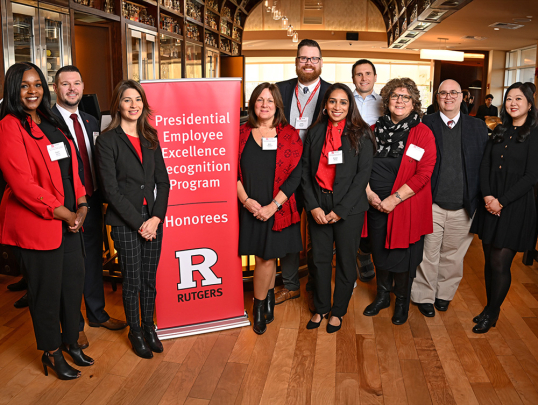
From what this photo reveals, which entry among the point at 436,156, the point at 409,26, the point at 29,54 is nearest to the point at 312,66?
the point at 436,156

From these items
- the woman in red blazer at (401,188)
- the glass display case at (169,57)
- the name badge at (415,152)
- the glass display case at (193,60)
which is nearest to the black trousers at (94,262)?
the woman in red blazer at (401,188)

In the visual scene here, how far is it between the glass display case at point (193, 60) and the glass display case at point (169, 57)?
385mm

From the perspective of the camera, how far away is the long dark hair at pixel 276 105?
2.92 meters

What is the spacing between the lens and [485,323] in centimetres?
317

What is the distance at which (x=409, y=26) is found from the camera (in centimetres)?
1095

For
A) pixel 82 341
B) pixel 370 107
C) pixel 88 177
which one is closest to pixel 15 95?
pixel 88 177

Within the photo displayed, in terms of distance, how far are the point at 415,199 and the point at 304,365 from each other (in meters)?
1.30

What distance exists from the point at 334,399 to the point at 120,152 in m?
1.75

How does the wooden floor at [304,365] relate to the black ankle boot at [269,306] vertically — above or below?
below

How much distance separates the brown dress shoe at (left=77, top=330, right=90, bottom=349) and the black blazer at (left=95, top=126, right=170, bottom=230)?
2.91 feet

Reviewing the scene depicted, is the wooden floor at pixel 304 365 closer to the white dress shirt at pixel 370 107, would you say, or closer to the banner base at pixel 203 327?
the banner base at pixel 203 327

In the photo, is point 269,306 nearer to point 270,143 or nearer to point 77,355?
point 270,143

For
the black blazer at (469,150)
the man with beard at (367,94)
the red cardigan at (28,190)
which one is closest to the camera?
the red cardigan at (28,190)

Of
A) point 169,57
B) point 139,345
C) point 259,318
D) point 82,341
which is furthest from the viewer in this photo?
point 169,57
